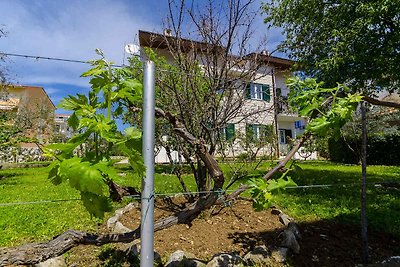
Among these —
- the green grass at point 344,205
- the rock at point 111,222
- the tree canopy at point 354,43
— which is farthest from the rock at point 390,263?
the tree canopy at point 354,43

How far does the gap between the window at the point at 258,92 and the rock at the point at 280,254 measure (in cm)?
288

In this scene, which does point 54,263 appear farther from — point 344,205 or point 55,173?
point 344,205

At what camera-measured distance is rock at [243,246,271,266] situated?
3094 mm

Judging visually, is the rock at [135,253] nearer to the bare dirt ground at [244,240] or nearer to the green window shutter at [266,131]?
the bare dirt ground at [244,240]

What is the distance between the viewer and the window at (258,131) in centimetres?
593

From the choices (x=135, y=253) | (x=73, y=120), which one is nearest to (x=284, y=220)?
(x=135, y=253)

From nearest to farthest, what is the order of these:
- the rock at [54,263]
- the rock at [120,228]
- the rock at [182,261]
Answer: the rock at [54,263] → the rock at [182,261] → the rock at [120,228]

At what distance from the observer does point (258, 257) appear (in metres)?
3.14

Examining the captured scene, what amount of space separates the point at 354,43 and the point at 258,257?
827 centimetres

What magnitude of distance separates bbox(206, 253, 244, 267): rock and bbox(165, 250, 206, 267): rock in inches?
5.1

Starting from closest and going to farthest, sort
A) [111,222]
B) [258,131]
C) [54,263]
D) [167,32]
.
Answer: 1. [54,263]
2. [111,222]
3. [167,32]
4. [258,131]

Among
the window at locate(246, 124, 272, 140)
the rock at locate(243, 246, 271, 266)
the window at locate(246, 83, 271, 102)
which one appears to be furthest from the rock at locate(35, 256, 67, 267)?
the window at locate(246, 124, 272, 140)

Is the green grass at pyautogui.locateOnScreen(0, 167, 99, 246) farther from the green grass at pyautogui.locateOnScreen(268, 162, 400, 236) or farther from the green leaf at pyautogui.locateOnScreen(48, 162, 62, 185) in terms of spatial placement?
the green grass at pyautogui.locateOnScreen(268, 162, 400, 236)

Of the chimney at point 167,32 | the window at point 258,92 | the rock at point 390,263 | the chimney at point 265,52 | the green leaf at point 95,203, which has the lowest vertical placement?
the rock at point 390,263
